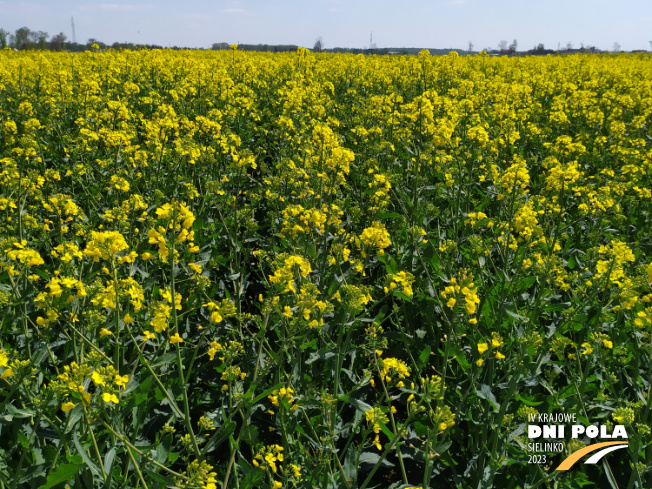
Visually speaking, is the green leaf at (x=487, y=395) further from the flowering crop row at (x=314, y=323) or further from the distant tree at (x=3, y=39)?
the distant tree at (x=3, y=39)

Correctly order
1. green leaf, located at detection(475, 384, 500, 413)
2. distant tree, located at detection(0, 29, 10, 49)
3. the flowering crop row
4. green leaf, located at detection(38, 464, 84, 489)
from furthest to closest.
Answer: distant tree, located at detection(0, 29, 10, 49) → green leaf, located at detection(475, 384, 500, 413) → the flowering crop row → green leaf, located at detection(38, 464, 84, 489)

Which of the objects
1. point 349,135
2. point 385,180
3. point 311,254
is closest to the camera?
point 311,254

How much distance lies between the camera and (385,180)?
396cm

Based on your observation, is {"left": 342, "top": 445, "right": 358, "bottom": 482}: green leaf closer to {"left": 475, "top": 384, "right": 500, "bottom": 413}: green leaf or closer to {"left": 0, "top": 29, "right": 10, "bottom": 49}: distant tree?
{"left": 475, "top": 384, "right": 500, "bottom": 413}: green leaf

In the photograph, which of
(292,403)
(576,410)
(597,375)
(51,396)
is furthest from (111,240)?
(597,375)

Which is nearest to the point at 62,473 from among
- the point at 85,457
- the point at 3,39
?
the point at 85,457

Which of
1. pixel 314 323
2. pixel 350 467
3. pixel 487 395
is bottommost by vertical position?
pixel 350 467

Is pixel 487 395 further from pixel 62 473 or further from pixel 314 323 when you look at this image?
pixel 62 473

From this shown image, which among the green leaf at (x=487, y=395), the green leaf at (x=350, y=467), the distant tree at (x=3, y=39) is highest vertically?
the distant tree at (x=3, y=39)

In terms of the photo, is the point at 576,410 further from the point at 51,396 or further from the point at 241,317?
the point at 51,396

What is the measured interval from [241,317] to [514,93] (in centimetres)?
590

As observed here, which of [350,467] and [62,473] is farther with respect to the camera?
[350,467]

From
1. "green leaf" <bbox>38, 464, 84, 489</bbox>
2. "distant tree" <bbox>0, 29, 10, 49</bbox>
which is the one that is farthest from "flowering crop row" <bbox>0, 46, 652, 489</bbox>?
"distant tree" <bbox>0, 29, 10, 49</bbox>

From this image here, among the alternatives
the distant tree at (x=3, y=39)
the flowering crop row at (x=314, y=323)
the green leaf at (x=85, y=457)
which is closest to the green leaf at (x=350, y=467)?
the flowering crop row at (x=314, y=323)
